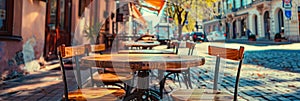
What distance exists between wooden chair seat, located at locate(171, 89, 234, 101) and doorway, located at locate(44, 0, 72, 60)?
4631 mm

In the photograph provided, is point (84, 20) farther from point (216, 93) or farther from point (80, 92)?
point (216, 93)

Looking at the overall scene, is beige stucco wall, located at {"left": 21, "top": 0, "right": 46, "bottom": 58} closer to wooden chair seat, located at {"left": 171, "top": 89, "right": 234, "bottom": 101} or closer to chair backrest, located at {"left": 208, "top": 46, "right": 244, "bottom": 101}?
wooden chair seat, located at {"left": 171, "top": 89, "right": 234, "bottom": 101}

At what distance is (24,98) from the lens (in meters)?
2.79

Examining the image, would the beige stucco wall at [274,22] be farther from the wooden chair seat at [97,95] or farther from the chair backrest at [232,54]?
the wooden chair seat at [97,95]

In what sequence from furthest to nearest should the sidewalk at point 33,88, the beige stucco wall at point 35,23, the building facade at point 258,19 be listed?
the building facade at point 258,19 < the beige stucco wall at point 35,23 < the sidewalk at point 33,88

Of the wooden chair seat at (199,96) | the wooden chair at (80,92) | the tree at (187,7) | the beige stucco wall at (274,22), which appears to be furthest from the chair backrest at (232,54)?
the beige stucco wall at (274,22)

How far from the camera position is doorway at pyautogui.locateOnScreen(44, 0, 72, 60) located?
18.3 feet

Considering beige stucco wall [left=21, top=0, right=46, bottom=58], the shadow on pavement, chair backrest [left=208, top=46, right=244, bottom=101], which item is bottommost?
the shadow on pavement

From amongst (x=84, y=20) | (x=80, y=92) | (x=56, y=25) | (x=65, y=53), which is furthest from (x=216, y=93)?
(x=84, y=20)

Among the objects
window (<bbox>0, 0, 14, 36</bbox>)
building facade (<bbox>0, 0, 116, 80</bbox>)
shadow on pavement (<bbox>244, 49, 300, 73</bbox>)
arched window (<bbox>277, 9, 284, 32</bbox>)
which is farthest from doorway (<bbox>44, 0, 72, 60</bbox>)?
arched window (<bbox>277, 9, 284, 32</bbox>)

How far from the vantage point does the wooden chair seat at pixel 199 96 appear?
5.43 feet

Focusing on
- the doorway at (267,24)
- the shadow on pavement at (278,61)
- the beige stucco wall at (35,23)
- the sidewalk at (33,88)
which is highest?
the doorway at (267,24)

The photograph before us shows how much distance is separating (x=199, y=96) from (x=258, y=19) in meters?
26.6

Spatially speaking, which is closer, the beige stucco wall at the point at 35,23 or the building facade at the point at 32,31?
the building facade at the point at 32,31
